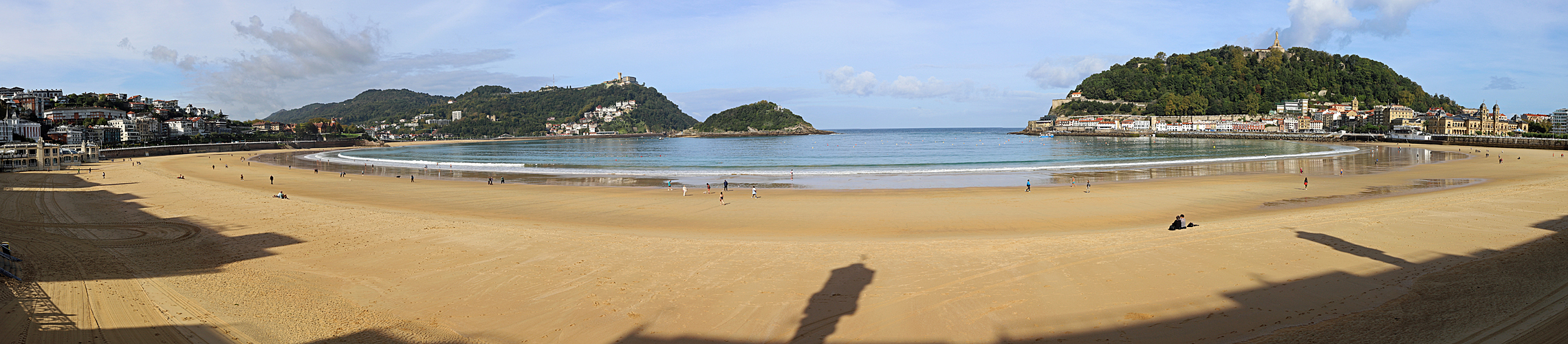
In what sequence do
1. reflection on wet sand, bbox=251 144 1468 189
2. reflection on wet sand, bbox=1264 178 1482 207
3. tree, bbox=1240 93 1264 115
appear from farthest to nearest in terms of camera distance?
1. tree, bbox=1240 93 1264 115
2. reflection on wet sand, bbox=251 144 1468 189
3. reflection on wet sand, bbox=1264 178 1482 207

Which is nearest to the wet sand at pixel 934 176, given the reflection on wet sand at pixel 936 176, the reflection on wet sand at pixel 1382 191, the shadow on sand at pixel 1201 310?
the reflection on wet sand at pixel 936 176

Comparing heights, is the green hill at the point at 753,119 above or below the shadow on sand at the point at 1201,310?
above

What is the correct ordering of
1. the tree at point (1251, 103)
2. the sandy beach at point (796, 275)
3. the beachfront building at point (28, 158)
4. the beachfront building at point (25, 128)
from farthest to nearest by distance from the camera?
the tree at point (1251, 103) → the beachfront building at point (25, 128) → the beachfront building at point (28, 158) → the sandy beach at point (796, 275)

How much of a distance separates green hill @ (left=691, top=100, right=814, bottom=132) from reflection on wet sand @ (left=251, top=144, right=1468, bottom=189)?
13993 centimetres

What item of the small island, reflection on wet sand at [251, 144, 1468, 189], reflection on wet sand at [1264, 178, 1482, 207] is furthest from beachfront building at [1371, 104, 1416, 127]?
the small island

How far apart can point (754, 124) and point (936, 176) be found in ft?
500

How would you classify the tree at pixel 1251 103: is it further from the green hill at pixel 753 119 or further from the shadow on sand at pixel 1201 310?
the shadow on sand at pixel 1201 310

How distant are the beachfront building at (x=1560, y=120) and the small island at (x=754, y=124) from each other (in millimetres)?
130808

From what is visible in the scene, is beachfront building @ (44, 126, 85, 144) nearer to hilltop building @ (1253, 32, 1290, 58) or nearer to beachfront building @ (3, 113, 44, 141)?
beachfront building @ (3, 113, 44, 141)

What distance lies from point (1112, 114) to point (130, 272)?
17529cm

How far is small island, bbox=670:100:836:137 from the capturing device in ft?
574

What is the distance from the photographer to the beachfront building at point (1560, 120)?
8500 centimetres

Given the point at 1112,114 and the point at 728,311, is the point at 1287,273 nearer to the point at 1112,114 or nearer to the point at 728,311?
the point at 728,311

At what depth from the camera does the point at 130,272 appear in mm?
9070
